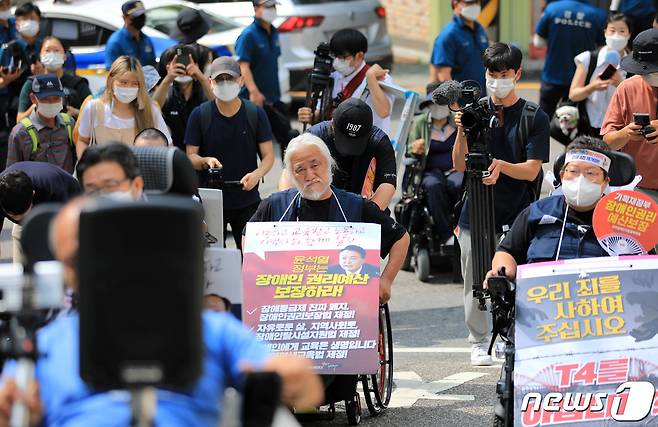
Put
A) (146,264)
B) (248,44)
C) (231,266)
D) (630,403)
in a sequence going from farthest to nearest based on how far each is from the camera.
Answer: (248,44)
(630,403)
(231,266)
(146,264)

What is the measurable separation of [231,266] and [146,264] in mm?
2134

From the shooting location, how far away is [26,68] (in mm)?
12945

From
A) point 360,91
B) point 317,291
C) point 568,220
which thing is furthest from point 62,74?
point 568,220

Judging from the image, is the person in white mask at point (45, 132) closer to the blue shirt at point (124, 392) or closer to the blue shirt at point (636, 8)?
the blue shirt at point (124, 392)

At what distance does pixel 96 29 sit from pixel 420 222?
635 centimetres

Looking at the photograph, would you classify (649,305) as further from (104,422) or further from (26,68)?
(26,68)

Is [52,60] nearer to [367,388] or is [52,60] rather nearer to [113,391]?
[367,388]

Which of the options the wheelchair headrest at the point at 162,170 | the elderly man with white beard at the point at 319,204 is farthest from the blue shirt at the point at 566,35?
the wheelchair headrest at the point at 162,170

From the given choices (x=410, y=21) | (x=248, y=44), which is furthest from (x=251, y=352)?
(x=410, y=21)

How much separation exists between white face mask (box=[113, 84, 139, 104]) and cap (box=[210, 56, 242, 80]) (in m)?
0.56

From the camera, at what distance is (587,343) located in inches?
246

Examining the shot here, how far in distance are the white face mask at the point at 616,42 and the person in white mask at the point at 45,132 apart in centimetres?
423

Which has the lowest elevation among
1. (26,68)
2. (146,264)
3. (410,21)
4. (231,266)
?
(410,21)

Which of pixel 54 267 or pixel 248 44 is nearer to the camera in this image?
pixel 54 267
